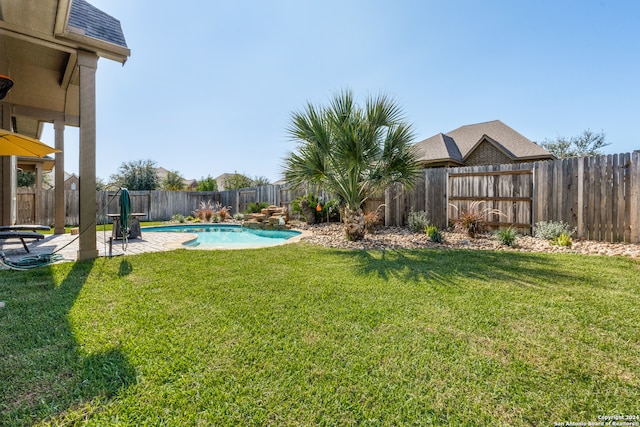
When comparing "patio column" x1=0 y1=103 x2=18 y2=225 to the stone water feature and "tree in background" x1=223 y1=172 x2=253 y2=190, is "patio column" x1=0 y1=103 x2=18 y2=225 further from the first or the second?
"tree in background" x1=223 y1=172 x2=253 y2=190

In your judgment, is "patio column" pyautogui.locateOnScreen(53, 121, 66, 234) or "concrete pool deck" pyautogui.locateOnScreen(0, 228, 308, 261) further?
"patio column" pyautogui.locateOnScreen(53, 121, 66, 234)

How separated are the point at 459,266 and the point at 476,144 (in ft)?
47.4

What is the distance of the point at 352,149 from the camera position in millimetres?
6594

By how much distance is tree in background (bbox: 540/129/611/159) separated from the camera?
24531 millimetres

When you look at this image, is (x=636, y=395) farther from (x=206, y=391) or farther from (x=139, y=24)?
(x=139, y=24)

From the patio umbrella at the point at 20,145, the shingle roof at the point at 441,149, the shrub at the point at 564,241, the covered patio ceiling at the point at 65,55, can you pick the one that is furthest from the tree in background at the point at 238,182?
the shrub at the point at 564,241

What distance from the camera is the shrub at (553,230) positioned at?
6.92 metres

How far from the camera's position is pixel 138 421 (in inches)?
57.8

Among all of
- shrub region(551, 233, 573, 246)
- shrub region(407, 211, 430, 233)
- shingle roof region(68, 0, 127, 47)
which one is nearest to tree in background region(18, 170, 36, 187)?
shingle roof region(68, 0, 127, 47)

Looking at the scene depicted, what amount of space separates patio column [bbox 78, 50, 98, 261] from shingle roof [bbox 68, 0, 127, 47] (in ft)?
1.30

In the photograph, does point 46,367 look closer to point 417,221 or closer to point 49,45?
point 49,45

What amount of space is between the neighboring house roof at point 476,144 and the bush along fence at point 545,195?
589 centimetres

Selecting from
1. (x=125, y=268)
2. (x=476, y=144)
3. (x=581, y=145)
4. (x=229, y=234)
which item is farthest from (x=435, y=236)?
(x=581, y=145)

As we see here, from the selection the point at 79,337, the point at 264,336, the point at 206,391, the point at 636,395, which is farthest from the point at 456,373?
the point at 79,337
